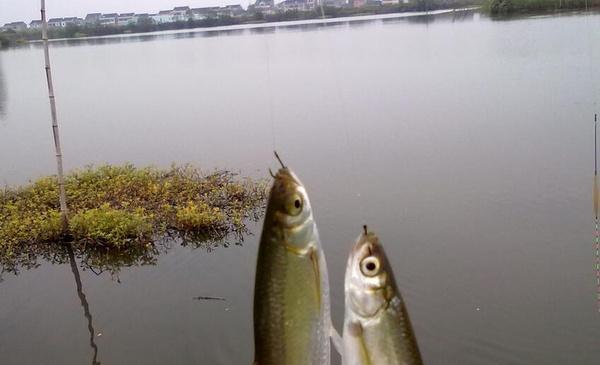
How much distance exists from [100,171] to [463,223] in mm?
7030

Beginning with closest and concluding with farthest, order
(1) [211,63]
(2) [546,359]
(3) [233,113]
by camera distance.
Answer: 1. (2) [546,359]
2. (3) [233,113]
3. (1) [211,63]

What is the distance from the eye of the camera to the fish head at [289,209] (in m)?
1.47

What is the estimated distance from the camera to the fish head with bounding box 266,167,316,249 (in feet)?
4.83

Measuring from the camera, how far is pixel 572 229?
9.05 m

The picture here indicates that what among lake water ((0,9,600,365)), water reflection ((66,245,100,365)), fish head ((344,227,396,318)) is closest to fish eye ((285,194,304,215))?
fish head ((344,227,396,318))

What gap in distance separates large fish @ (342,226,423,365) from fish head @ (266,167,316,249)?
0.14m

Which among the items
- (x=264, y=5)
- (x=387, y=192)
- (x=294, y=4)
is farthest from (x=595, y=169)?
(x=264, y=5)

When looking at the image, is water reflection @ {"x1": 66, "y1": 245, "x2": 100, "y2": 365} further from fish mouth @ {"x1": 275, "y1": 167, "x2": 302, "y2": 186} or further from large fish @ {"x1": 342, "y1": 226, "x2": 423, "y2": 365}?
fish mouth @ {"x1": 275, "y1": 167, "x2": 302, "y2": 186}

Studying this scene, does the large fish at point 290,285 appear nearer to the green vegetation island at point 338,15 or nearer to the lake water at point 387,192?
the lake water at point 387,192

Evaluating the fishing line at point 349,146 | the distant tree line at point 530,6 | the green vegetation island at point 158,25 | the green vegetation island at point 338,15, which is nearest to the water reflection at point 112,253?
the fishing line at point 349,146

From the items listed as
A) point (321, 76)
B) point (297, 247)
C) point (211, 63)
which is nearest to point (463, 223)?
point (297, 247)

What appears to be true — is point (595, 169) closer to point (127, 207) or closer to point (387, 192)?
point (387, 192)

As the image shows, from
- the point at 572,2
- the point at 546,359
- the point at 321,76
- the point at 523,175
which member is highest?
the point at 572,2

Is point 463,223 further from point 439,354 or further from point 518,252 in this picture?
point 439,354
